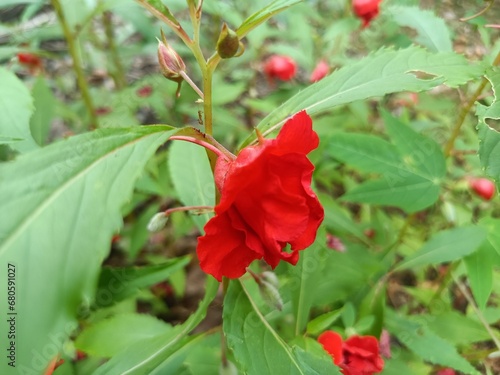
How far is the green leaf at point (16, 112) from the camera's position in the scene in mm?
951

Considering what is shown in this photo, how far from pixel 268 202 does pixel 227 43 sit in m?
0.25

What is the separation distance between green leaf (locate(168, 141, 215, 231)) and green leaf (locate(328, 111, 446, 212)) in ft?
1.32

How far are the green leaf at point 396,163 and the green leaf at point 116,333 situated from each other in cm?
66

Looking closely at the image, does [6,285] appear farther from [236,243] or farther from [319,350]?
[319,350]

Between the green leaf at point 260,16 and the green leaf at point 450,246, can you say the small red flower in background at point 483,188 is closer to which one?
the green leaf at point 450,246

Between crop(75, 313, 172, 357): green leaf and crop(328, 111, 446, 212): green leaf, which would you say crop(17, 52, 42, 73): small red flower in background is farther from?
crop(328, 111, 446, 212): green leaf

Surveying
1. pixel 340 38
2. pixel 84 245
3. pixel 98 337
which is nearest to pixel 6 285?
pixel 84 245

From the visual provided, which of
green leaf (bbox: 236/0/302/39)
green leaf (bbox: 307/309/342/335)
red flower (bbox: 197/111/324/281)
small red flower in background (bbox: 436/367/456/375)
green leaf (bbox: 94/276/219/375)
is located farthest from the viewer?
small red flower in background (bbox: 436/367/456/375)

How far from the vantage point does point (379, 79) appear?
0.87 metres

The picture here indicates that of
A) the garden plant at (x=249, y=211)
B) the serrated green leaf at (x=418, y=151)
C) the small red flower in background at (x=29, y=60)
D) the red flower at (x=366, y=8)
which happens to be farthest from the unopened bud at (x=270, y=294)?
the small red flower in background at (x=29, y=60)

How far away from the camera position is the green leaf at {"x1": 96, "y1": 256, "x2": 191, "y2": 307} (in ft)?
3.56

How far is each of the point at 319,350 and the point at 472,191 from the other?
1.09 m

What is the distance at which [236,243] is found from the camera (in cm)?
69

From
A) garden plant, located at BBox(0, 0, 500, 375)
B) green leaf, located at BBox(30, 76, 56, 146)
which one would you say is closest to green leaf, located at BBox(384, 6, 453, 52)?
garden plant, located at BBox(0, 0, 500, 375)
